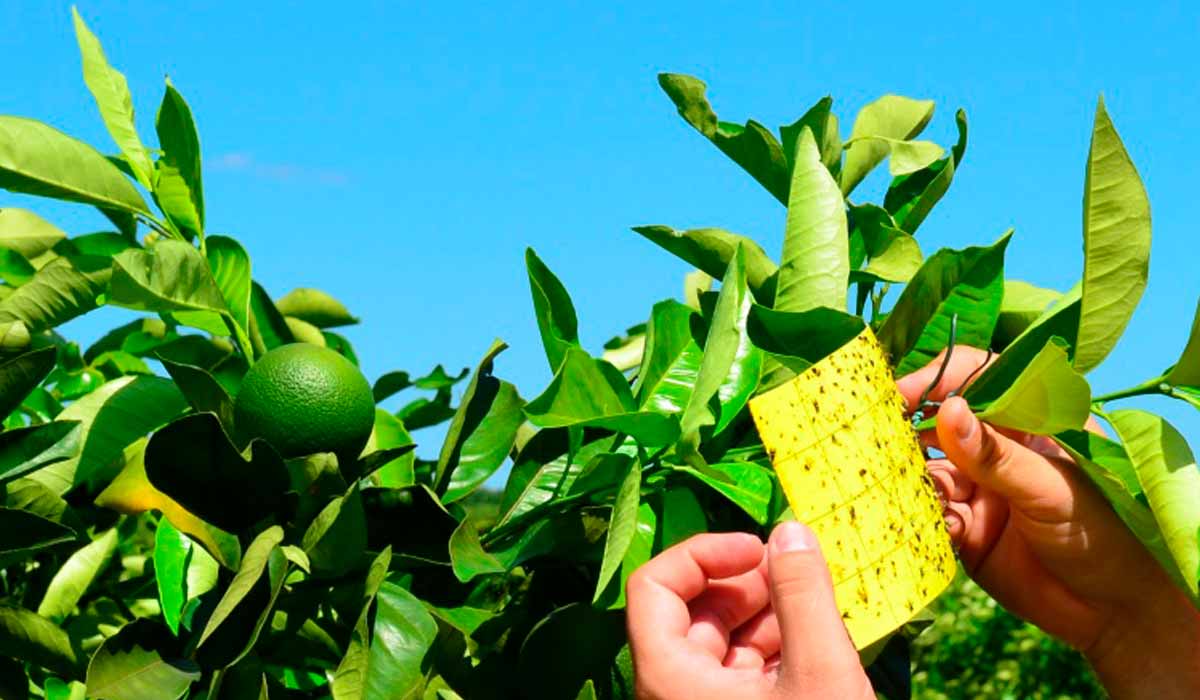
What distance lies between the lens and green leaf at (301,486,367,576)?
0.89 meters

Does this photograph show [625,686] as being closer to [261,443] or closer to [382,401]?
[261,443]

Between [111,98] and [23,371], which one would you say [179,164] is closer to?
[111,98]

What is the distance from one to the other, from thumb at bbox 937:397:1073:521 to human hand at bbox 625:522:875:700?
0.58 feet

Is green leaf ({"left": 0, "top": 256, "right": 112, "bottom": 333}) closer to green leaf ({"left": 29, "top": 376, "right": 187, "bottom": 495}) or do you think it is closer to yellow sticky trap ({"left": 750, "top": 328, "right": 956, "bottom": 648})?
green leaf ({"left": 29, "top": 376, "right": 187, "bottom": 495})

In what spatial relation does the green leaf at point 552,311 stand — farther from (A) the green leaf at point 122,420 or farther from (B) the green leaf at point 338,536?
(A) the green leaf at point 122,420

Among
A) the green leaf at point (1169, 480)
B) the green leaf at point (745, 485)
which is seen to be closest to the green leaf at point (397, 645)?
the green leaf at point (745, 485)

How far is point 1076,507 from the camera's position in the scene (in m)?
1.11

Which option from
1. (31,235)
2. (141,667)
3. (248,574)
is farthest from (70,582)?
(248,574)

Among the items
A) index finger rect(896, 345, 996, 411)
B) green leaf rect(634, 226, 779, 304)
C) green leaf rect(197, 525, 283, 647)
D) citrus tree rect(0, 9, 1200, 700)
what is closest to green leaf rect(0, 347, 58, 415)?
citrus tree rect(0, 9, 1200, 700)

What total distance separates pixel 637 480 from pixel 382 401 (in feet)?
1.79

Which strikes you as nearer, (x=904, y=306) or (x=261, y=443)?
(x=261, y=443)

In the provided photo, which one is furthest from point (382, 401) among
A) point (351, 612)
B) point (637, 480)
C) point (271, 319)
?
point (637, 480)

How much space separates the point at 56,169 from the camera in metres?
1.05

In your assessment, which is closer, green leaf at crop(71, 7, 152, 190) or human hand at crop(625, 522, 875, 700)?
human hand at crop(625, 522, 875, 700)
